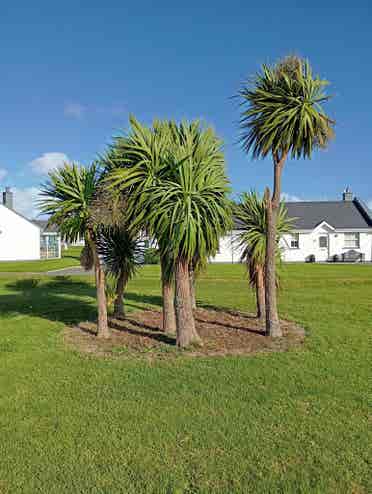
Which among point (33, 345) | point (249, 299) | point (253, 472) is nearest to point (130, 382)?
A: point (253, 472)

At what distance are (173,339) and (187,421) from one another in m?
4.28

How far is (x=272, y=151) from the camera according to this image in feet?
28.5

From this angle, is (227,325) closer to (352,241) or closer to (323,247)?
(323,247)

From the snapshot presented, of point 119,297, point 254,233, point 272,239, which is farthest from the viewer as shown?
point 119,297

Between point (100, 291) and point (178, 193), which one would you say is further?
point (100, 291)

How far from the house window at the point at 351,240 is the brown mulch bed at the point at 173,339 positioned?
3051 cm

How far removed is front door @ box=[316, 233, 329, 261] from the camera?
38.9 meters

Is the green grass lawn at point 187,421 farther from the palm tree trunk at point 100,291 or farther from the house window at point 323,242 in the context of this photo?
the house window at point 323,242

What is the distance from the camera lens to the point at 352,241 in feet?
127

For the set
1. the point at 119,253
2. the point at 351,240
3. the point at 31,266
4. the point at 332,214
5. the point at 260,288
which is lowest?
the point at 260,288

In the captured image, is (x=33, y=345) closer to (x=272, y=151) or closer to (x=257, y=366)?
(x=257, y=366)

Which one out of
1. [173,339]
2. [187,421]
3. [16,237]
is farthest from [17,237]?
[187,421]

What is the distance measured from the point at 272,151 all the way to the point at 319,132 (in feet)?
3.38

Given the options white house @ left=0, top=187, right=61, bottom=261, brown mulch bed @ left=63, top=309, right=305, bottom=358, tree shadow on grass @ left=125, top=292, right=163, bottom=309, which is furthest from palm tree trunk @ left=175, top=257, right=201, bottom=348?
white house @ left=0, top=187, right=61, bottom=261
